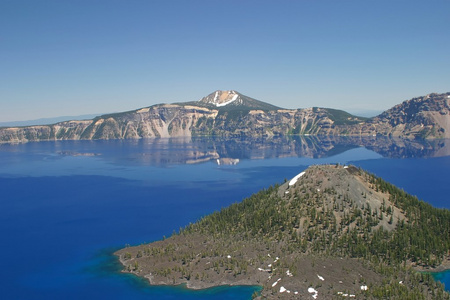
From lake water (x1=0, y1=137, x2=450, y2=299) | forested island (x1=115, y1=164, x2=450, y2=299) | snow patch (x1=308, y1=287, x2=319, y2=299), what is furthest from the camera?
lake water (x1=0, y1=137, x2=450, y2=299)

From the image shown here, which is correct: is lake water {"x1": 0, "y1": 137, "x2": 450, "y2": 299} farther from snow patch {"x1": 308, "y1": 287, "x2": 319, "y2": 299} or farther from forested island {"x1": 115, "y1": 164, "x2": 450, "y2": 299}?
snow patch {"x1": 308, "y1": 287, "x2": 319, "y2": 299}

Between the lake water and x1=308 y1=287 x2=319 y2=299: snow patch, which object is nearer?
x1=308 y1=287 x2=319 y2=299: snow patch

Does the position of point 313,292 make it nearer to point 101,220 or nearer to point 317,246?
point 317,246

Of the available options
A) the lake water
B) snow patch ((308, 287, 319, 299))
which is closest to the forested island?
snow patch ((308, 287, 319, 299))

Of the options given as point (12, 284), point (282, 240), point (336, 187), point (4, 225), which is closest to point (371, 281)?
point (282, 240)

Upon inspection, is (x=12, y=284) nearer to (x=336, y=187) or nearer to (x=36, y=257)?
(x=36, y=257)

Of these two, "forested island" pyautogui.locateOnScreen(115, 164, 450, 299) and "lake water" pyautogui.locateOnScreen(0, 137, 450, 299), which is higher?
"forested island" pyautogui.locateOnScreen(115, 164, 450, 299)

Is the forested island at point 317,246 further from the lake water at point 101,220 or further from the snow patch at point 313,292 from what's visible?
the lake water at point 101,220

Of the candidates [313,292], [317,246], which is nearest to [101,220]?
[317,246]

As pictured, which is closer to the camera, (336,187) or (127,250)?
(127,250)
